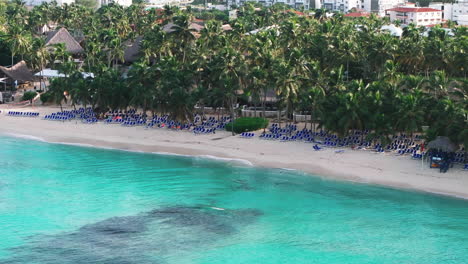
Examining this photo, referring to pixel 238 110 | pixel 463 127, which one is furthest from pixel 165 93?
pixel 463 127

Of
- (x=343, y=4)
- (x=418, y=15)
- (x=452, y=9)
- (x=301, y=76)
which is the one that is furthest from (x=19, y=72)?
(x=343, y=4)

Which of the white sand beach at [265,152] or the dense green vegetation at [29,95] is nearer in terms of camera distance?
the white sand beach at [265,152]

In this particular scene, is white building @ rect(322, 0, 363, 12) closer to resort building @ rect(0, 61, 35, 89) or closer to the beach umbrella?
resort building @ rect(0, 61, 35, 89)

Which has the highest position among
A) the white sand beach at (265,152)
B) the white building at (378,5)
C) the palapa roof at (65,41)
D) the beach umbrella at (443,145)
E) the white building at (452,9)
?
the white building at (378,5)

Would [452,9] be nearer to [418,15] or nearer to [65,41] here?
[418,15]

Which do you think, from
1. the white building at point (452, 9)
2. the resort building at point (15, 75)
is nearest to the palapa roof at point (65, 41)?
the resort building at point (15, 75)

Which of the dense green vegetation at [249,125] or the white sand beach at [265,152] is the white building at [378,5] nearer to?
the dense green vegetation at [249,125]
